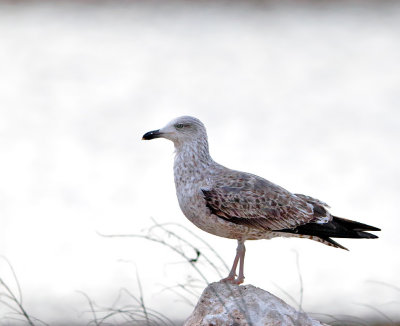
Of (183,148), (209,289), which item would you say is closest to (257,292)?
(209,289)

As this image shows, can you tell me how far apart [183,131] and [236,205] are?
82 cm

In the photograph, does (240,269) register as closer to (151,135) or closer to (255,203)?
(255,203)

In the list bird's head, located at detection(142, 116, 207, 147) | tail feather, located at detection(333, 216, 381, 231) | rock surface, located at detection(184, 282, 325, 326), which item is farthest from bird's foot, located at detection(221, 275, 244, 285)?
bird's head, located at detection(142, 116, 207, 147)

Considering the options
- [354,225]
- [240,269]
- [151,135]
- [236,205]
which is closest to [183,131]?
[151,135]

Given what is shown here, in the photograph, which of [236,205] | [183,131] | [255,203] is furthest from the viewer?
[183,131]

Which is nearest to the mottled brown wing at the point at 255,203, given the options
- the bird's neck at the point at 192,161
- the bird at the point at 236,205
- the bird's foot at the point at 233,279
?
the bird at the point at 236,205

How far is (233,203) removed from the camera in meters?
7.57

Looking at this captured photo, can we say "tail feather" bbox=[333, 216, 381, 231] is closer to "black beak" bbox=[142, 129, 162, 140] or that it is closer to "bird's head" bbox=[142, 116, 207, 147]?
"bird's head" bbox=[142, 116, 207, 147]

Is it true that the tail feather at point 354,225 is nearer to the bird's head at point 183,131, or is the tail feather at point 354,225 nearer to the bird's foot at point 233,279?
the bird's foot at point 233,279

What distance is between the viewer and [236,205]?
24.9ft

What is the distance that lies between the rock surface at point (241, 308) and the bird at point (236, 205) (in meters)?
0.32

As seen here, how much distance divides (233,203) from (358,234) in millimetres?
1082

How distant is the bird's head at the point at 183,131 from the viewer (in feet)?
26.1

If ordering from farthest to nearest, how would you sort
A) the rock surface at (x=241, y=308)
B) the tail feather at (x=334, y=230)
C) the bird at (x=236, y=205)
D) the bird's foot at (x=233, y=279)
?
the tail feather at (x=334, y=230) < the bird at (x=236, y=205) < the bird's foot at (x=233, y=279) < the rock surface at (x=241, y=308)
